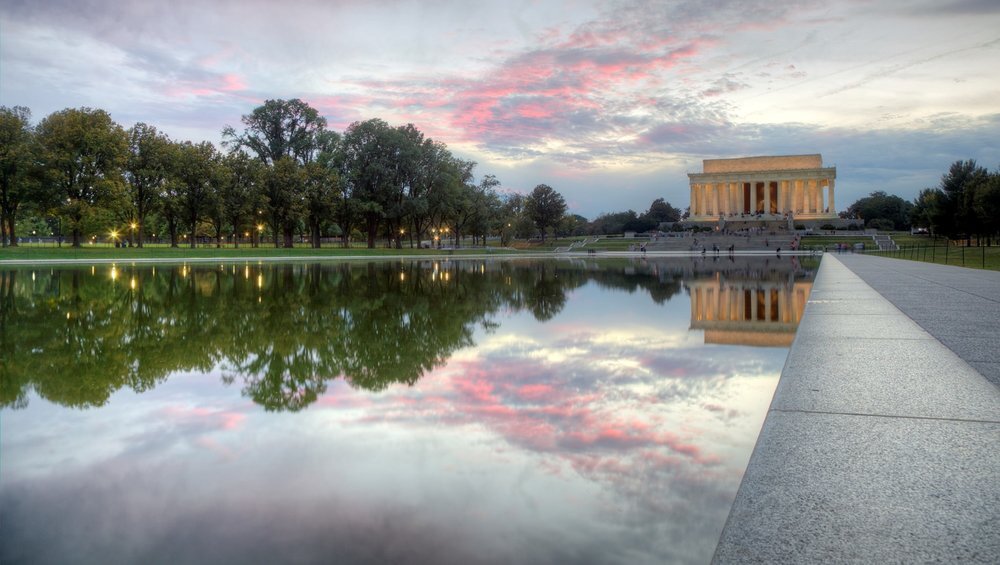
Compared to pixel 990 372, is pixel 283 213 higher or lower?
higher

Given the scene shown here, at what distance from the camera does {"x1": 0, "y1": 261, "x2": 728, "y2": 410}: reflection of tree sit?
7.64m

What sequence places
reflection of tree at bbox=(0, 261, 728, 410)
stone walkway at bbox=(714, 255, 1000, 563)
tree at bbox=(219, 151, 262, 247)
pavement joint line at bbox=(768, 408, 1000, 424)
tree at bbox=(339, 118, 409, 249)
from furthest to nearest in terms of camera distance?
tree at bbox=(339, 118, 409, 249) < tree at bbox=(219, 151, 262, 247) < reflection of tree at bbox=(0, 261, 728, 410) < pavement joint line at bbox=(768, 408, 1000, 424) < stone walkway at bbox=(714, 255, 1000, 563)

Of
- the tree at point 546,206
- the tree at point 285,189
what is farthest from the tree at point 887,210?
the tree at point 285,189

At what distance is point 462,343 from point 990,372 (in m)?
6.78

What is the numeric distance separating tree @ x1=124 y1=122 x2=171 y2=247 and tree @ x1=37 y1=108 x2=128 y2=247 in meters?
2.76

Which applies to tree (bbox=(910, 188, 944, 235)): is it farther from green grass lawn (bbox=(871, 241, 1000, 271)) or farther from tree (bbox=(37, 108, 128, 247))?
tree (bbox=(37, 108, 128, 247))

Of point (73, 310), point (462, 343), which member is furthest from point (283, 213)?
point (462, 343)

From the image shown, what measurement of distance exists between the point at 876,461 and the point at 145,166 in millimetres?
70863

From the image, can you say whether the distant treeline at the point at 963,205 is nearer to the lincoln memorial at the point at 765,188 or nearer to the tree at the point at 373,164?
the lincoln memorial at the point at 765,188

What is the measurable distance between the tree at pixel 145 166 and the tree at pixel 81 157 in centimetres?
276

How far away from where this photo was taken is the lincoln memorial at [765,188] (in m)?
112

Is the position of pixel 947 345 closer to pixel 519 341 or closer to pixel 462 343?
pixel 519 341

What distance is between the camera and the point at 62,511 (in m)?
4.05

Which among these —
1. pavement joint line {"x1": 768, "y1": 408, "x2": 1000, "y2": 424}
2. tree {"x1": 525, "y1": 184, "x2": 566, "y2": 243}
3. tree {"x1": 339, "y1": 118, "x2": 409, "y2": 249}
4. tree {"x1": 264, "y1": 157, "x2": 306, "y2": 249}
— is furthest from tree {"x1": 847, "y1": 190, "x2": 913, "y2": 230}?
pavement joint line {"x1": 768, "y1": 408, "x2": 1000, "y2": 424}
